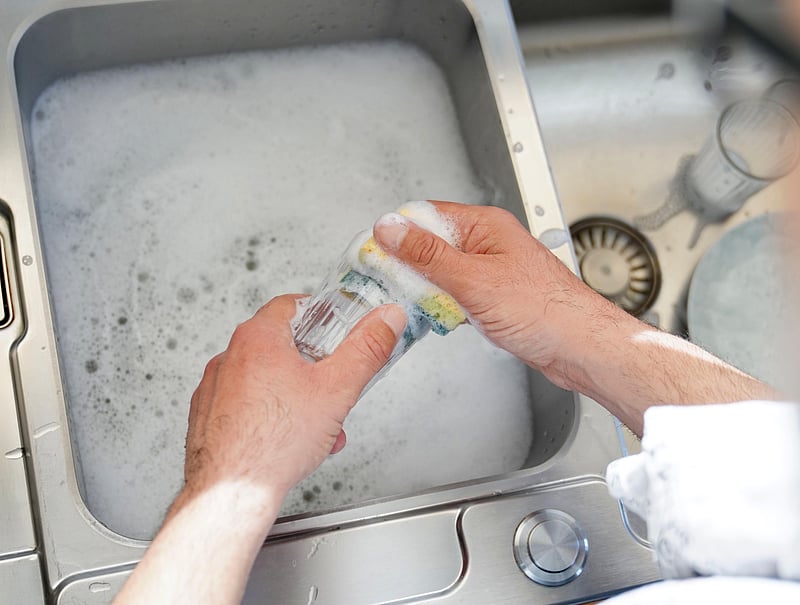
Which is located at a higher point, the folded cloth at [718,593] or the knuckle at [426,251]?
the knuckle at [426,251]

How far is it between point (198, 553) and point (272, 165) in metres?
0.50

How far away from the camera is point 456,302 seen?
64 centimetres

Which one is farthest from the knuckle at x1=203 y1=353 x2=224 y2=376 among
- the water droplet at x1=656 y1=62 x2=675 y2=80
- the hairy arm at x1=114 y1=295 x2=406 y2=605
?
the water droplet at x1=656 y1=62 x2=675 y2=80

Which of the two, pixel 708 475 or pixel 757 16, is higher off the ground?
pixel 757 16

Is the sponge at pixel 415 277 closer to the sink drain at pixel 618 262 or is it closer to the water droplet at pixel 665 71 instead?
the sink drain at pixel 618 262

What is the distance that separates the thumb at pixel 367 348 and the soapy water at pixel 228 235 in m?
0.23

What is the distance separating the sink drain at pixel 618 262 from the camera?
977 millimetres

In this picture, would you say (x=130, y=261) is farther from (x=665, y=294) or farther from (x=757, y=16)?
(x=757, y=16)

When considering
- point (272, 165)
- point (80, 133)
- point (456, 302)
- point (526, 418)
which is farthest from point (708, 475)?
point (80, 133)

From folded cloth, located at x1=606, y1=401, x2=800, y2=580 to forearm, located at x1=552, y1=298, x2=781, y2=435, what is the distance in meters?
0.13

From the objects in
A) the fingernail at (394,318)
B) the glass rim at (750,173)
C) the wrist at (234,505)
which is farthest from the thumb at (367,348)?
the glass rim at (750,173)

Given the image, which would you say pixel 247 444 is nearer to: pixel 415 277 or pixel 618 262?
pixel 415 277

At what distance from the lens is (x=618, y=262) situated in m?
0.99

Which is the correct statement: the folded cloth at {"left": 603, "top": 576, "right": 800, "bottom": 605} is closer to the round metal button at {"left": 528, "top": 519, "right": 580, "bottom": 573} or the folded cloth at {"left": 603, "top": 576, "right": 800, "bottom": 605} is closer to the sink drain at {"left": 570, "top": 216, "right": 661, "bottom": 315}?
the round metal button at {"left": 528, "top": 519, "right": 580, "bottom": 573}
